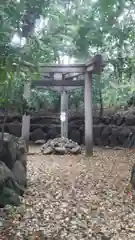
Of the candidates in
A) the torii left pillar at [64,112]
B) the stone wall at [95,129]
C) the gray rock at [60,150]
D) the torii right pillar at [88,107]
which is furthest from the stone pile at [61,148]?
the stone wall at [95,129]

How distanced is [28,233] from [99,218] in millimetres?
888

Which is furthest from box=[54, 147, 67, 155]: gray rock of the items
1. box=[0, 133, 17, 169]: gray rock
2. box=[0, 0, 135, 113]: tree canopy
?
box=[0, 0, 135, 113]: tree canopy

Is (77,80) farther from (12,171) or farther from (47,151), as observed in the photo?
(12,171)

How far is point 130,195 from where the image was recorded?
13.7 feet

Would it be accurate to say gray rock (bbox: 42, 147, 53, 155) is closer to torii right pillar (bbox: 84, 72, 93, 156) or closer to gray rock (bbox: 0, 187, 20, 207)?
torii right pillar (bbox: 84, 72, 93, 156)

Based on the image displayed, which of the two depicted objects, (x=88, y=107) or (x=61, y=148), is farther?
(x=61, y=148)

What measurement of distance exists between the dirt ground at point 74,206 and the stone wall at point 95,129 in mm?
3692

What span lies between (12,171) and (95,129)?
21.1 feet

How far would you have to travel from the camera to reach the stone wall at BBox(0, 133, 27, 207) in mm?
3402

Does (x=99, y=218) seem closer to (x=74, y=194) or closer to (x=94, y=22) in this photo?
(x=74, y=194)

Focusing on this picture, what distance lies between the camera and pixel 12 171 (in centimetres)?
409

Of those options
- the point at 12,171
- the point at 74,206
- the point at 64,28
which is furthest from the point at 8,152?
the point at 64,28

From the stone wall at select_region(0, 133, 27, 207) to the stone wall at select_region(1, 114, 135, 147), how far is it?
556cm

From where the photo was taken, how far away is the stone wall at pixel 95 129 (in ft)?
32.3
